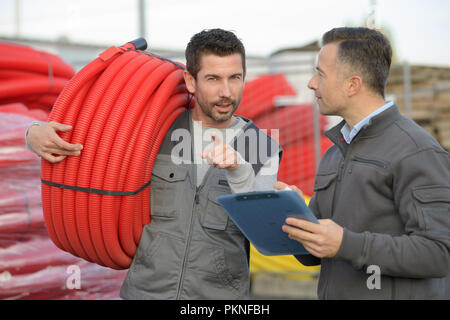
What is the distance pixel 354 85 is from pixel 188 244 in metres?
1.02

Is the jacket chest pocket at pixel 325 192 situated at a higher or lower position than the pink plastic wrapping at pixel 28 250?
higher

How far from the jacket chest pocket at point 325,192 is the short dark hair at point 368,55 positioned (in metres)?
0.42

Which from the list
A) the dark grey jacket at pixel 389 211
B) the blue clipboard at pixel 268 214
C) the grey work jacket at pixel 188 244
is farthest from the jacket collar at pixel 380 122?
the grey work jacket at pixel 188 244

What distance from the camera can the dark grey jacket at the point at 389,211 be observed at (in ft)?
5.86

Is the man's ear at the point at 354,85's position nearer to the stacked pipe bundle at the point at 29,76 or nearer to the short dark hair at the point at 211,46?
the short dark hair at the point at 211,46

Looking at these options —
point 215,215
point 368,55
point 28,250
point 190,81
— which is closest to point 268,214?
point 215,215

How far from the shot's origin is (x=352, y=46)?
210 centimetres

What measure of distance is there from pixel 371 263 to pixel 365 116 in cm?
62

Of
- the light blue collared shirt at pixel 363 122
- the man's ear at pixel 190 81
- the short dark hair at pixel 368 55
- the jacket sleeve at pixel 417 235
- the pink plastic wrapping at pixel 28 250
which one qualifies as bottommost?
the pink plastic wrapping at pixel 28 250

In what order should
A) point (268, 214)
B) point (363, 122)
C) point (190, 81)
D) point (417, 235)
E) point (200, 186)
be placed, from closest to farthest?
point (417, 235) → point (268, 214) → point (363, 122) → point (200, 186) → point (190, 81)

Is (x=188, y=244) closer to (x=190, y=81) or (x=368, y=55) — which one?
(x=190, y=81)

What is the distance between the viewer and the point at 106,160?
2293 millimetres

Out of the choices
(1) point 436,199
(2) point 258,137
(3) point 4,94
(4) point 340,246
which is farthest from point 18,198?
(1) point 436,199

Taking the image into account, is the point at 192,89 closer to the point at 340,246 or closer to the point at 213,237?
the point at 213,237
